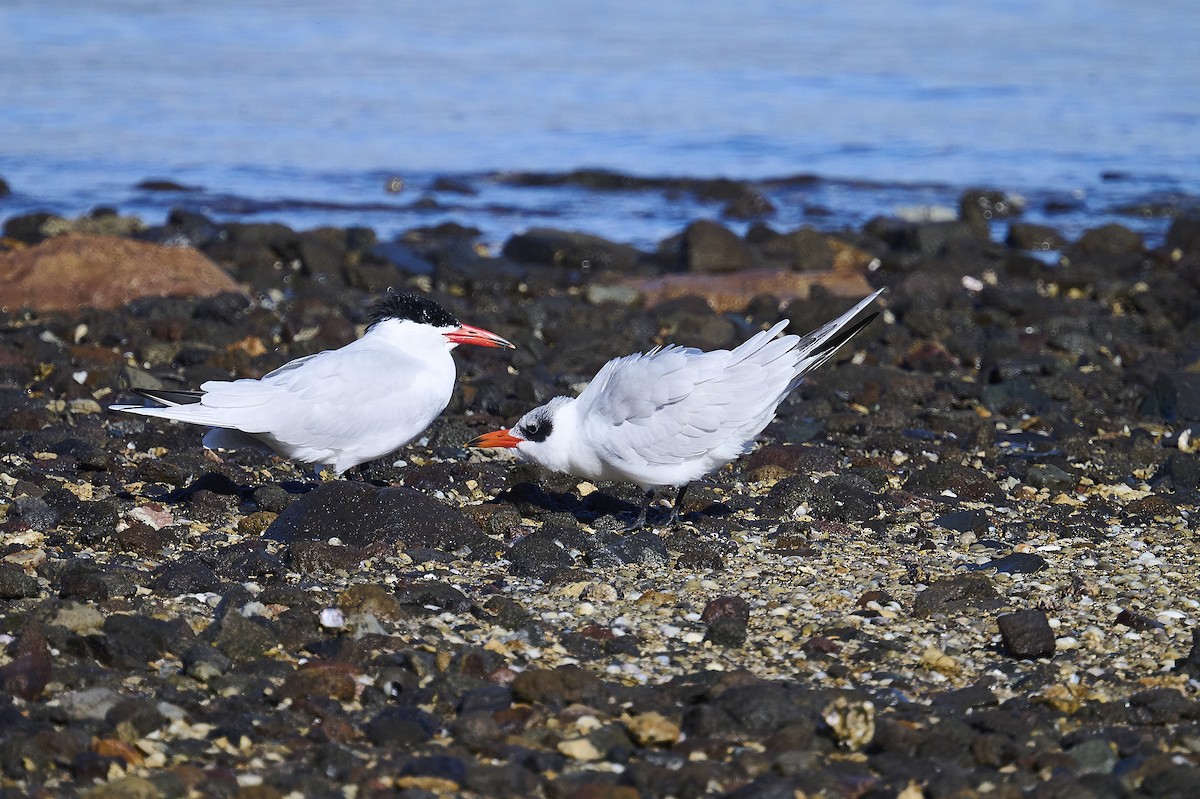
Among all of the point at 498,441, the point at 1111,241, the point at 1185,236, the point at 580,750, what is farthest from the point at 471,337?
the point at 1185,236

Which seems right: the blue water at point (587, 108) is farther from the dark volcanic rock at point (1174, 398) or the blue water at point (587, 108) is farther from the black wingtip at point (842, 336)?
the black wingtip at point (842, 336)

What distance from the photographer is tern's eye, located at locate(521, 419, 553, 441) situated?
19.5 feet

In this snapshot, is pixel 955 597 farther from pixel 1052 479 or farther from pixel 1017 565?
pixel 1052 479

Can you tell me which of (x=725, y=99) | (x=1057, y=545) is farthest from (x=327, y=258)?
(x=725, y=99)

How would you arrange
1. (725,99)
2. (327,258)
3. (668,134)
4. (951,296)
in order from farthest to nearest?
(725,99) < (668,134) < (327,258) < (951,296)

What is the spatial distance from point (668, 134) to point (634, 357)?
14857 millimetres

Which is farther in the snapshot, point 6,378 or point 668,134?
point 668,134

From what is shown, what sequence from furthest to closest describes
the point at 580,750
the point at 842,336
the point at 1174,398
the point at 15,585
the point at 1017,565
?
the point at 1174,398, the point at 842,336, the point at 1017,565, the point at 15,585, the point at 580,750

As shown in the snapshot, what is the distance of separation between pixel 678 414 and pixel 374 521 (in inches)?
49.0

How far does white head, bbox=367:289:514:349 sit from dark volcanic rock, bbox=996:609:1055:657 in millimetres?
2551

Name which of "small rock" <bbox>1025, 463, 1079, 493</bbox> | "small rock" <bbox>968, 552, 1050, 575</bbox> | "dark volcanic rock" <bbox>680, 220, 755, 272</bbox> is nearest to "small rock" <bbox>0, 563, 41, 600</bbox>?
"small rock" <bbox>968, 552, 1050, 575</bbox>

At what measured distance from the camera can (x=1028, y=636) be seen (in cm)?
449

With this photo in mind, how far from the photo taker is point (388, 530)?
5.37 metres

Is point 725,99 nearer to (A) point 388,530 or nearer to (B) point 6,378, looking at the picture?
(B) point 6,378
